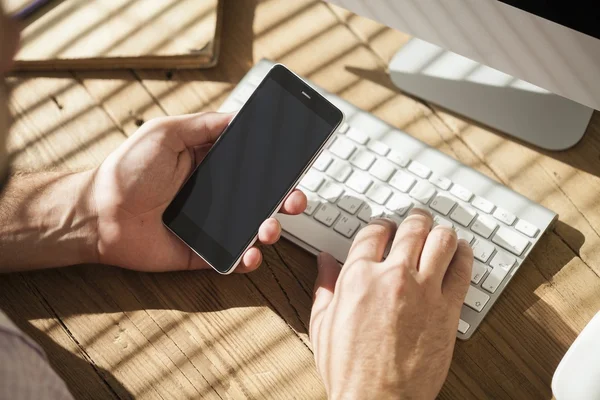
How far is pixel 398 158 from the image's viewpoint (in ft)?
2.48

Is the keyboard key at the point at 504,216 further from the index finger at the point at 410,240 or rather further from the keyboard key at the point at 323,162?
the keyboard key at the point at 323,162

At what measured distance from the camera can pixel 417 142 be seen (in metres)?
0.77

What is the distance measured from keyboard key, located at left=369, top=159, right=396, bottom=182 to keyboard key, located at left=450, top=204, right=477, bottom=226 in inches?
3.2

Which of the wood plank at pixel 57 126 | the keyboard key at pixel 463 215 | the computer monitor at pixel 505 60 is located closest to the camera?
the computer monitor at pixel 505 60

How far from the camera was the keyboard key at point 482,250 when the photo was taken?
705 mm

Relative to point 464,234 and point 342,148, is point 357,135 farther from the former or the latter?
point 464,234

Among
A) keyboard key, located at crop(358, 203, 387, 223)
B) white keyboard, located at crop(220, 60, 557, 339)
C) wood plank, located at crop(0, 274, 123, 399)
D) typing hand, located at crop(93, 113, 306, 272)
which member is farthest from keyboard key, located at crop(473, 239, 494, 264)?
wood plank, located at crop(0, 274, 123, 399)

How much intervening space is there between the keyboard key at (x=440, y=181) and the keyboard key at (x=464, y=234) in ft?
0.16

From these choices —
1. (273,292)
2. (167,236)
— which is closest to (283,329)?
(273,292)

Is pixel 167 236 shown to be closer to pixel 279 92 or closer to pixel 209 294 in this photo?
pixel 209 294

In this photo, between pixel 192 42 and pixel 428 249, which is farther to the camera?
pixel 192 42

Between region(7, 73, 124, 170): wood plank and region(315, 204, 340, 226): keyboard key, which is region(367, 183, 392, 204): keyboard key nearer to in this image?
region(315, 204, 340, 226): keyboard key

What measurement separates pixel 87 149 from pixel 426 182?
1.37 feet

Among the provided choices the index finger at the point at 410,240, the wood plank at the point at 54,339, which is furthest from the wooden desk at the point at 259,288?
the index finger at the point at 410,240
